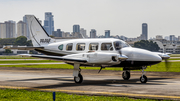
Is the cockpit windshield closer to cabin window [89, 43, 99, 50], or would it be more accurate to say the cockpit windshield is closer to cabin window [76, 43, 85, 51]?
cabin window [89, 43, 99, 50]

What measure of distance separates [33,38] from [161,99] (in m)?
17.9

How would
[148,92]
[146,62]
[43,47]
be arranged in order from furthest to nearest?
[43,47] < [146,62] < [148,92]

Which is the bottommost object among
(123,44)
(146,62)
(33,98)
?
(33,98)

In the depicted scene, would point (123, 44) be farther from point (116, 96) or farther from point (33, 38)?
point (33, 38)

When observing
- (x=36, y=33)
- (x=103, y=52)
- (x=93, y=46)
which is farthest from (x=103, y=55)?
(x=36, y=33)

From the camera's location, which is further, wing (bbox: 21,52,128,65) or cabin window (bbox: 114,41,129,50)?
cabin window (bbox: 114,41,129,50)

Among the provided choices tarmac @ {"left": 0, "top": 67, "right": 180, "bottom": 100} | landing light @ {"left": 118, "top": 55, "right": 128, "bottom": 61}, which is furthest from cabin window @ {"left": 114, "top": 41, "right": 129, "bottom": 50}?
tarmac @ {"left": 0, "top": 67, "right": 180, "bottom": 100}

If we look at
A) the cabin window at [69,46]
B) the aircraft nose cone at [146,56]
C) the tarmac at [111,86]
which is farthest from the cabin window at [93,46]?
the aircraft nose cone at [146,56]

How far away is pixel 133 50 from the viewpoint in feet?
72.7

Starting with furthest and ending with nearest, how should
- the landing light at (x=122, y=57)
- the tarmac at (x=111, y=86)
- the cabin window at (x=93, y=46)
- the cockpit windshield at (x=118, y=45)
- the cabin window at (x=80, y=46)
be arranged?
the cabin window at (x=80, y=46), the cabin window at (x=93, y=46), the cockpit windshield at (x=118, y=45), the landing light at (x=122, y=57), the tarmac at (x=111, y=86)

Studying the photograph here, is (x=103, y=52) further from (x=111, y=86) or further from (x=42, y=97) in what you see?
(x=42, y=97)

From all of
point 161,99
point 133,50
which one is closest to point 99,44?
point 133,50

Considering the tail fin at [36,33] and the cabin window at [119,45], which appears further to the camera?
the tail fin at [36,33]

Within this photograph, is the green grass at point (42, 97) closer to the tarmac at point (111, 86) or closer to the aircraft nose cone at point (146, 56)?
the tarmac at point (111, 86)
